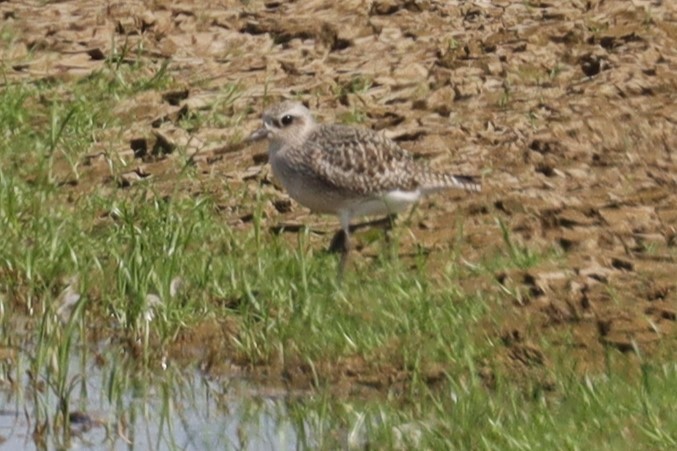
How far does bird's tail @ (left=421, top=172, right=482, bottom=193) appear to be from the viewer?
12.3m

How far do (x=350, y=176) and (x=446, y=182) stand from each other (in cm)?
54

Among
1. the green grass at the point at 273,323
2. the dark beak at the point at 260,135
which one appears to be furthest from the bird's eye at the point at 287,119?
the green grass at the point at 273,323

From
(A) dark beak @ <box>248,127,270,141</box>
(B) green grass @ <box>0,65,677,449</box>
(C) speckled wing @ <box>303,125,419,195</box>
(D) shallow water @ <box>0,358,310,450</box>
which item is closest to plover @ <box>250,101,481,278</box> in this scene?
(C) speckled wing @ <box>303,125,419,195</box>

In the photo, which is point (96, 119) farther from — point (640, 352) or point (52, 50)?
point (640, 352)

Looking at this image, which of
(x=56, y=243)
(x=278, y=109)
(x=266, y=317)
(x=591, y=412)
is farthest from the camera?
(x=278, y=109)

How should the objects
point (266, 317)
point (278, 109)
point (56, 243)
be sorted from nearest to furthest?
point (266, 317), point (56, 243), point (278, 109)

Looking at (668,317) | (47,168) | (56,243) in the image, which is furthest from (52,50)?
(668,317)

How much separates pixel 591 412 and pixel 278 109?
4.24m

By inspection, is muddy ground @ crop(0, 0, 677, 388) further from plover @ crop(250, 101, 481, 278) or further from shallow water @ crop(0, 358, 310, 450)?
shallow water @ crop(0, 358, 310, 450)

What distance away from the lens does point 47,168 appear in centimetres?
1316

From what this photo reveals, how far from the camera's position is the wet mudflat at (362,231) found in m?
10.0

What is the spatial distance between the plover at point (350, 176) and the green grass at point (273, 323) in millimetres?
275

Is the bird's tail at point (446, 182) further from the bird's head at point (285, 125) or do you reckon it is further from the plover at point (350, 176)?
the bird's head at point (285, 125)

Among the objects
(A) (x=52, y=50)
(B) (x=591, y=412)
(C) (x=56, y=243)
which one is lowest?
(A) (x=52, y=50)
